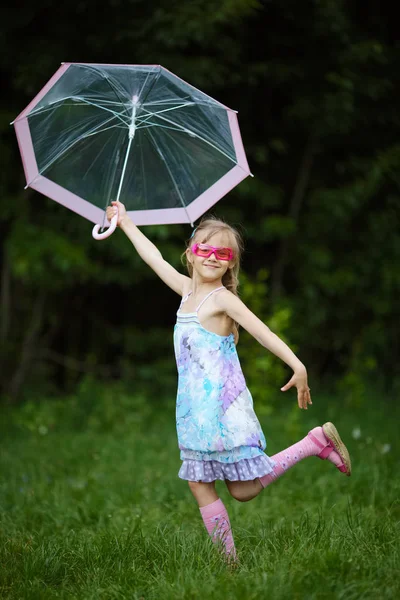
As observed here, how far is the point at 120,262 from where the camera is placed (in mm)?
7355

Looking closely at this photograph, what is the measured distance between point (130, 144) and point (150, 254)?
0.49 m

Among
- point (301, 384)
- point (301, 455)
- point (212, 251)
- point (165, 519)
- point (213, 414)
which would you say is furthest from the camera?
point (165, 519)

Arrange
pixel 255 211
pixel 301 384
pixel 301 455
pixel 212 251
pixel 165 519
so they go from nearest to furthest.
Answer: pixel 301 384 → pixel 212 251 → pixel 301 455 → pixel 165 519 → pixel 255 211

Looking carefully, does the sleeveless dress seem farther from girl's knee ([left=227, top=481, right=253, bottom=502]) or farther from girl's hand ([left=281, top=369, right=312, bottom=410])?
girl's hand ([left=281, top=369, right=312, bottom=410])

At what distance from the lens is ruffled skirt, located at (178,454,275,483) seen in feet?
9.49

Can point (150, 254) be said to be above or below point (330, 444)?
above

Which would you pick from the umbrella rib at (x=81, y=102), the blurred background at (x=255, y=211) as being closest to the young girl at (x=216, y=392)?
the umbrella rib at (x=81, y=102)

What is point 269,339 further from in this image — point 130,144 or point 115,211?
point 130,144

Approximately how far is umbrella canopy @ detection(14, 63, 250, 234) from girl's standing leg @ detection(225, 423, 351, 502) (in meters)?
1.09

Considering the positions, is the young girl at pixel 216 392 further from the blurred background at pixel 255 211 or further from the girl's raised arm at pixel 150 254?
the blurred background at pixel 255 211

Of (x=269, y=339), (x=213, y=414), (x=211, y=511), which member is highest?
(x=269, y=339)

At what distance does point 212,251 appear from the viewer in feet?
9.65

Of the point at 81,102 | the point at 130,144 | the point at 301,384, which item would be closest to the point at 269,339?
the point at 301,384

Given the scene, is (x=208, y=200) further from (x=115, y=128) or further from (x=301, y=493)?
(x=301, y=493)
